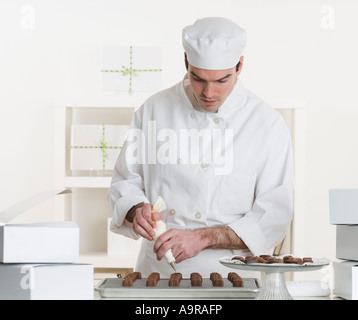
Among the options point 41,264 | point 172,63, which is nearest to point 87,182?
point 172,63

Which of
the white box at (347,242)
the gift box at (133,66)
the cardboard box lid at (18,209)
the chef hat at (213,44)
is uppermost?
the gift box at (133,66)

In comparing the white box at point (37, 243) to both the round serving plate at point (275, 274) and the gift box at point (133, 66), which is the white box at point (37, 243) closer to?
the round serving plate at point (275, 274)

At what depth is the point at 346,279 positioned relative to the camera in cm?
87

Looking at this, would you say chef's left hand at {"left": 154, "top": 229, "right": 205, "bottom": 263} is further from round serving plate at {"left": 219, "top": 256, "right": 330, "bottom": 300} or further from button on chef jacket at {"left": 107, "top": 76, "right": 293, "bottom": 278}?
round serving plate at {"left": 219, "top": 256, "right": 330, "bottom": 300}

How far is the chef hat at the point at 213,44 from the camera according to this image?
130 cm

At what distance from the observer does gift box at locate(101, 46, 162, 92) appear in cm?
202

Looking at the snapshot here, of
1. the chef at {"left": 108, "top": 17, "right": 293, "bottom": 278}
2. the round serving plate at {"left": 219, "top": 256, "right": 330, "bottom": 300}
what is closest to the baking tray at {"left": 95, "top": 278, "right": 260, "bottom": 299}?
the round serving plate at {"left": 219, "top": 256, "right": 330, "bottom": 300}

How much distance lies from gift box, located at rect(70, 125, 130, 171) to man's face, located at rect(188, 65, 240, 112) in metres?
0.73

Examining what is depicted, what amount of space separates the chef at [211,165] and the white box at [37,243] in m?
0.50

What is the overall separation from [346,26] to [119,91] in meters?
0.71

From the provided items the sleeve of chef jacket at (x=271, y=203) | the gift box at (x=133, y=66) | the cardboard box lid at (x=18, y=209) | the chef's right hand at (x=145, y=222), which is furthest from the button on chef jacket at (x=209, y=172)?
the gift box at (x=133, y=66)

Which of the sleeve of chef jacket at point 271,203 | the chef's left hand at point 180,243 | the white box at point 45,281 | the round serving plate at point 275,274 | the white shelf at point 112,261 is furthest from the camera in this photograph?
the white shelf at point 112,261
